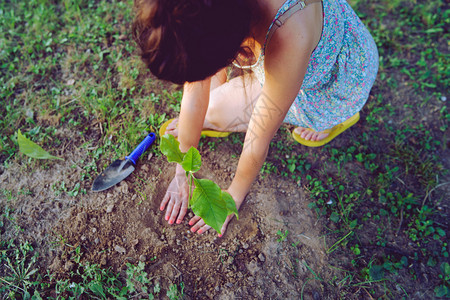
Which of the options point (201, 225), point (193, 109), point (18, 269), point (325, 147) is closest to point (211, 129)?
point (193, 109)

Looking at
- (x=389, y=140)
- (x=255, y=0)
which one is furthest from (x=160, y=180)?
(x=389, y=140)

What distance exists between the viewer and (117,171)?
1.80 meters

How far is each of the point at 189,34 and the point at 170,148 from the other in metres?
0.50

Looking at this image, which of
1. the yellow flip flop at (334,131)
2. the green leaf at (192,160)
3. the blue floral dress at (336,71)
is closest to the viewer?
the green leaf at (192,160)

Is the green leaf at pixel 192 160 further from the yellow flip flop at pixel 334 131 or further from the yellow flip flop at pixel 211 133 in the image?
the yellow flip flop at pixel 334 131

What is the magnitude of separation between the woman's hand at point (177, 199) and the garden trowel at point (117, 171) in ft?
0.90

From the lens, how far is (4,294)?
1497 millimetres

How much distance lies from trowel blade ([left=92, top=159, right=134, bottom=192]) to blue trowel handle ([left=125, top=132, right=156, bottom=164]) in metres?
0.03

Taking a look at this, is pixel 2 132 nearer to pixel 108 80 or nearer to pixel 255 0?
pixel 108 80

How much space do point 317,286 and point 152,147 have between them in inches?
49.2

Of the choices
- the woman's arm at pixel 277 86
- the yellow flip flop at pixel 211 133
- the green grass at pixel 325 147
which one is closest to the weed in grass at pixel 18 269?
the green grass at pixel 325 147

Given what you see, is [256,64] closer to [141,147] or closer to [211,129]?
[211,129]

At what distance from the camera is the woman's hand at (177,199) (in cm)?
168

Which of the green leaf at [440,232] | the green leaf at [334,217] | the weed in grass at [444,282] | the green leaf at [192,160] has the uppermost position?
the green leaf at [192,160]
